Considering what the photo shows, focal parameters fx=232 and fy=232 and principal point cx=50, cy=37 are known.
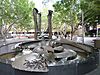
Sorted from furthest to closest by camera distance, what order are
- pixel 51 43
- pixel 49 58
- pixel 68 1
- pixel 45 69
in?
1. pixel 68 1
2. pixel 51 43
3. pixel 49 58
4. pixel 45 69

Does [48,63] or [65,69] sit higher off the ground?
[48,63]

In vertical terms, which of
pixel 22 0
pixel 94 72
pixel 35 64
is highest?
pixel 22 0

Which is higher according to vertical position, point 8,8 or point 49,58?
point 8,8

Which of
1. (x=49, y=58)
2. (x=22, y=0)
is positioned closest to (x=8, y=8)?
(x=22, y=0)

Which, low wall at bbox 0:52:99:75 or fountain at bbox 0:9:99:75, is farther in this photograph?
fountain at bbox 0:9:99:75

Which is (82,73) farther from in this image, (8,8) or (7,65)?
(8,8)

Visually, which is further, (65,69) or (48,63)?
(48,63)

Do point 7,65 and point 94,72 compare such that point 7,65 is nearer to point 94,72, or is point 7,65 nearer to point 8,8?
point 94,72

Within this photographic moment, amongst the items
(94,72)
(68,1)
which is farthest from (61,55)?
(68,1)

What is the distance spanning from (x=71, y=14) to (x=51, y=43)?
56.5 ft

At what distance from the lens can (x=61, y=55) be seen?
1057cm

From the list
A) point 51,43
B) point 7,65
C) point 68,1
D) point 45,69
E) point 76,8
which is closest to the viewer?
point 45,69

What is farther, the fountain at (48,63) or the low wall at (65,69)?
the fountain at (48,63)

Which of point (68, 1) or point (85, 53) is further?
point (68, 1)
